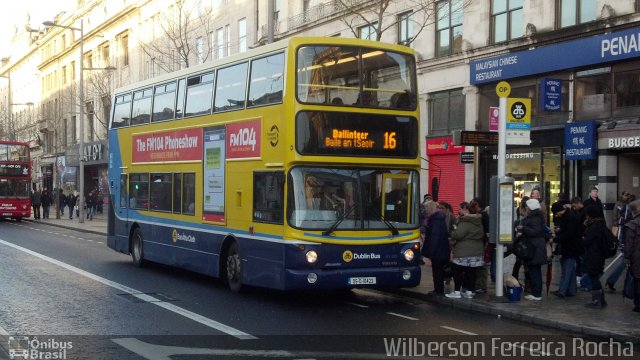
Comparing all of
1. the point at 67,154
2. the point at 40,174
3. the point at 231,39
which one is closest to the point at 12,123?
the point at 40,174

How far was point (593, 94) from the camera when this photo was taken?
72.4ft

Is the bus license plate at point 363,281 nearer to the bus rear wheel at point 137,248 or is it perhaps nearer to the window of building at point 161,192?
the window of building at point 161,192

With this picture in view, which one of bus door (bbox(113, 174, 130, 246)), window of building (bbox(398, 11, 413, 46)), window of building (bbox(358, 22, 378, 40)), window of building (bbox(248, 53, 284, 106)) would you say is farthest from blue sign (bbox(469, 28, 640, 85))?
bus door (bbox(113, 174, 130, 246))

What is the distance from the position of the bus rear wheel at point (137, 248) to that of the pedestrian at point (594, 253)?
31.9 feet

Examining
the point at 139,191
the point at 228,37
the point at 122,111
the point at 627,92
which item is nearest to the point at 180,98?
the point at 139,191

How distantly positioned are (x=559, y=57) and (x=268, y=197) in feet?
43.4

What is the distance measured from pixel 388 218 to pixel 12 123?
5524cm

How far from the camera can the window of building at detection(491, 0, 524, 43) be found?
Answer: 2466cm

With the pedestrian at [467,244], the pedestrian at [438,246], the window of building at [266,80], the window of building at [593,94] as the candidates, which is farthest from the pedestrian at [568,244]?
the window of building at [593,94]

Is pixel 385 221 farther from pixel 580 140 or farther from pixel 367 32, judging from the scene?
pixel 367 32

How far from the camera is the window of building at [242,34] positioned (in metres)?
40.2

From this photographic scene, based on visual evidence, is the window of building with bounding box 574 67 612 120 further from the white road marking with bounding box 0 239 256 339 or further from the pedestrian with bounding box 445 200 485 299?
the white road marking with bounding box 0 239 256 339

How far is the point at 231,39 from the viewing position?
41562mm

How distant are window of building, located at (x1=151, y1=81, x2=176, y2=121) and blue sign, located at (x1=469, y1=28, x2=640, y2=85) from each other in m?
11.8
